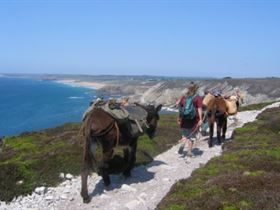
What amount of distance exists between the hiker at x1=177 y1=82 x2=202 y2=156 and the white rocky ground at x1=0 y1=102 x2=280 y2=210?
1.44 m

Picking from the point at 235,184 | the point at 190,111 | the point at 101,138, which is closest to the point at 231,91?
the point at 190,111

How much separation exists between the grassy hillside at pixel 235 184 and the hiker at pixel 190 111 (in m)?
1.63

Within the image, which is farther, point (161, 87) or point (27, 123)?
point (161, 87)

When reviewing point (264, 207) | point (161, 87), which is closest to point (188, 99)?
point (264, 207)

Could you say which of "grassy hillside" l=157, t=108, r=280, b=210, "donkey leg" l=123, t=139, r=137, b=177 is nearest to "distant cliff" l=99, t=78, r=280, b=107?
"grassy hillside" l=157, t=108, r=280, b=210

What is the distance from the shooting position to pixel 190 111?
18109 mm

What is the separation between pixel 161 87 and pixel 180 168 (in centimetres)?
15496

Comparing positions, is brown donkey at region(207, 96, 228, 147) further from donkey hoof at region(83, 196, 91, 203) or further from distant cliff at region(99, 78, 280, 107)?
distant cliff at region(99, 78, 280, 107)

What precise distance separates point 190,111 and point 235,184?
5654 mm

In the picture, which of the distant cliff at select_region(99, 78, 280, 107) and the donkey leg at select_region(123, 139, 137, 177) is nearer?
the donkey leg at select_region(123, 139, 137, 177)

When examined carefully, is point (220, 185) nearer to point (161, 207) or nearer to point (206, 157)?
point (161, 207)

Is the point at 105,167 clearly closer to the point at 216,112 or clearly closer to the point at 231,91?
the point at 216,112

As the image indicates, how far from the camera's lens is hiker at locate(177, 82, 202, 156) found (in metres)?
18.0

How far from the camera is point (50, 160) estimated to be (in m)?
18.4
